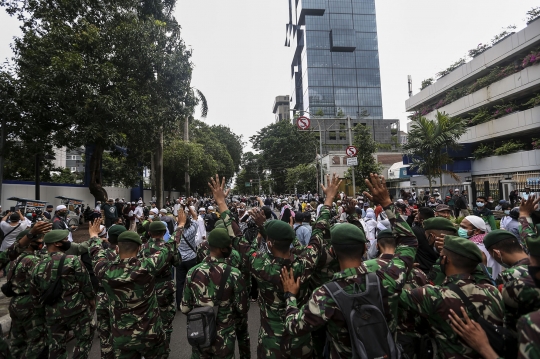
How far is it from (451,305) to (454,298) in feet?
0.15

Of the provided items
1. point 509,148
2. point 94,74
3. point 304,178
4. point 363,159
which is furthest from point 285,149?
point 94,74

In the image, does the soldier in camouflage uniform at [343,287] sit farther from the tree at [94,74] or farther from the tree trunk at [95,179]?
the tree trunk at [95,179]

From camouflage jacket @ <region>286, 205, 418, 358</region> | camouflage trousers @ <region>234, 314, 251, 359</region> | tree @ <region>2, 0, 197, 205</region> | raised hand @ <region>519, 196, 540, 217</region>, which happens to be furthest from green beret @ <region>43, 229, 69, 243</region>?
tree @ <region>2, 0, 197, 205</region>

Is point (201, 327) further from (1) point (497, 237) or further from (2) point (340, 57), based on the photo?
(2) point (340, 57)

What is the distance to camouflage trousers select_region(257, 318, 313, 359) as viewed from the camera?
2.58m

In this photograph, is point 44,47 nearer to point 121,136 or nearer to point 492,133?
point 121,136

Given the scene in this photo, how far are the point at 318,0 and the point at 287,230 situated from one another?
322ft

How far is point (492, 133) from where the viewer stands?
68.0ft

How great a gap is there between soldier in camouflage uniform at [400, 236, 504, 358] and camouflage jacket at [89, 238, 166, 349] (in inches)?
88.3

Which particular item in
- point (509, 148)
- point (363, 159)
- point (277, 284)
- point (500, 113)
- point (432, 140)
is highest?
point (500, 113)

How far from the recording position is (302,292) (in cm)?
280

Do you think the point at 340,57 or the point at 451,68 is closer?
the point at 451,68

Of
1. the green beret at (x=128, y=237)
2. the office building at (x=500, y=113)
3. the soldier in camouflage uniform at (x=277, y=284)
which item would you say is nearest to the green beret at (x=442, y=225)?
the soldier in camouflage uniform at (x=277, y=284)

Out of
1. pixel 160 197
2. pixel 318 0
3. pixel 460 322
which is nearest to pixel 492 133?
pixel 160 197
